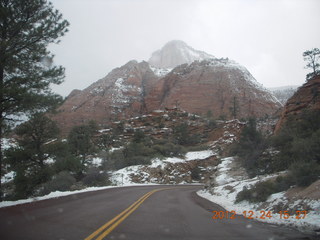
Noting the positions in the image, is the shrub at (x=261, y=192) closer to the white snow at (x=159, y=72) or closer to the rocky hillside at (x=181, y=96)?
the rocky hillside at (x=181, y=96)

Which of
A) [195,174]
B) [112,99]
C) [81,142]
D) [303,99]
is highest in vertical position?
[112,99]

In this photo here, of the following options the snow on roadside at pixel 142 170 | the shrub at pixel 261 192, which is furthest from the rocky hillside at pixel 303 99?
the shrub at pixel 261 192

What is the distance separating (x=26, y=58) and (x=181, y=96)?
85.9 metres

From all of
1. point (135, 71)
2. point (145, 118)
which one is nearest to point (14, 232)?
point (145, 118)

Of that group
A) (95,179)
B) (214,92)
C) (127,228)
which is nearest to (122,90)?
(214,92)

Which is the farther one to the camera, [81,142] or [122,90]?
[122,90]

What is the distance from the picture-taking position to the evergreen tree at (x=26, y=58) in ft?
38.0

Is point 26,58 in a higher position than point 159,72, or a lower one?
lower

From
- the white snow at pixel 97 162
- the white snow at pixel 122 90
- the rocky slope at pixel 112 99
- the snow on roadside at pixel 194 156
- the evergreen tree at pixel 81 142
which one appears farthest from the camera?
the white snow at pixel 122 90

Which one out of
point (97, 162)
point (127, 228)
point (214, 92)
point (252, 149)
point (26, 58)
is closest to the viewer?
point (127, 228)

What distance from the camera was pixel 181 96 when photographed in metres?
96.9

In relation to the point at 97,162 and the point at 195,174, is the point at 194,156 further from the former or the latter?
the point at 97,162

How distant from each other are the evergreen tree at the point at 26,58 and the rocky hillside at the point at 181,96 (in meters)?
70.8

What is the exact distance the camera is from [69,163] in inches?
835
